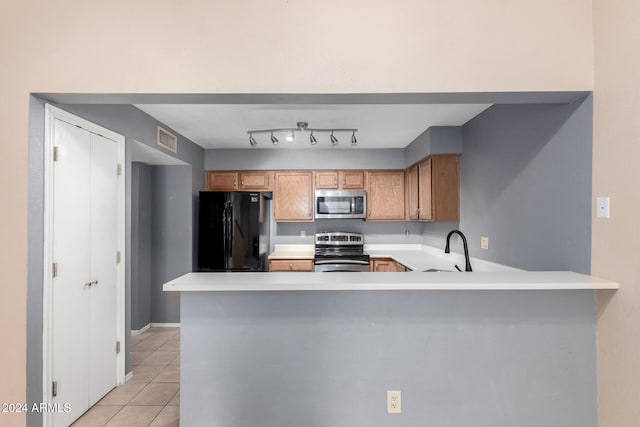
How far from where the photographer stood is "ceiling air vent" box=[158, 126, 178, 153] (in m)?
3.07

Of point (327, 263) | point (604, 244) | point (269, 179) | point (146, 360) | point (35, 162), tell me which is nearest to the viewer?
point (604, 244)

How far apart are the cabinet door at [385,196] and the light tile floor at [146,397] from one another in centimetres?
294

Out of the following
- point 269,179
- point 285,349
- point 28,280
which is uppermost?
point 269,179

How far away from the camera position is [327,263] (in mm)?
3898

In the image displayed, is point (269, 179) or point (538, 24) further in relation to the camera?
point (269, 179)

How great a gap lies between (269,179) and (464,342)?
325cm

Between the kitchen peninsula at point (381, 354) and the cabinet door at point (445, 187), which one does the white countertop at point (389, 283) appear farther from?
the cabinet door at point (445, 187)

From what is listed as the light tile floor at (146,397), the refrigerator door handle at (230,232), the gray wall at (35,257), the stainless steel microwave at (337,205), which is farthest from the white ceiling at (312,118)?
the light tile floor at (146,397)

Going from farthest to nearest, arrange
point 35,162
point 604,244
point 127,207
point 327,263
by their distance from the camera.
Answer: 1. point 327,263
2. point 127,207
3. point 35,162
4. point 604,244

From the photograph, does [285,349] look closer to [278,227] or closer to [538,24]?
[538,24]

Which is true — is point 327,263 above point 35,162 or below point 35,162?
below

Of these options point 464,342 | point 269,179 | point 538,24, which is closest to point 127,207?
point 269,179

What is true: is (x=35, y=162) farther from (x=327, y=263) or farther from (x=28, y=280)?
(x=327, y=263)

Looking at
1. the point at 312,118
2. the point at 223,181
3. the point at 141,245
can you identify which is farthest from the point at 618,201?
the point at 141,245
